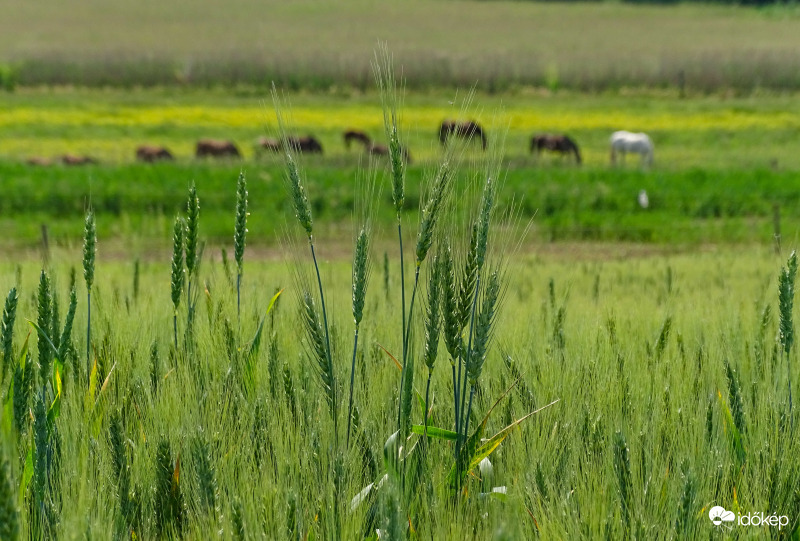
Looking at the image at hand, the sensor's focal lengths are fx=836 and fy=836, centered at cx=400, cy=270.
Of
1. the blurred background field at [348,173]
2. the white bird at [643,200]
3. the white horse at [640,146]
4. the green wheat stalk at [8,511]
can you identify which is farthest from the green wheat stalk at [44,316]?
the white horse at [640,146]

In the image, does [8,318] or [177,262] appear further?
[177,262]

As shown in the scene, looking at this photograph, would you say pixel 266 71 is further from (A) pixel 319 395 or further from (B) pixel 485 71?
(A) pixel 319 395

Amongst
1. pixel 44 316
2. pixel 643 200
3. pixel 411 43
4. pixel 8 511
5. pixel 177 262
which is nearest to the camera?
pixel 8 511

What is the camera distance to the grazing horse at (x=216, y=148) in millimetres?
19922

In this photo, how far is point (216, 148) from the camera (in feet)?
65.5

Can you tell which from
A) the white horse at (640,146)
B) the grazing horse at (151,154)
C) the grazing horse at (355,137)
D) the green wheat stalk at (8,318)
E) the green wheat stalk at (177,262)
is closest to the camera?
the green wheat stalk at (8,318)

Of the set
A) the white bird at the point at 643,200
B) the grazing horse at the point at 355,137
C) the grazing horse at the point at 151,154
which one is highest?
the grazing horse at the point at 355,137

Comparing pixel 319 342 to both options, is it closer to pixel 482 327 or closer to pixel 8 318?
pixel 482 327

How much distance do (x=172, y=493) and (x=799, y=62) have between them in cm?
4340

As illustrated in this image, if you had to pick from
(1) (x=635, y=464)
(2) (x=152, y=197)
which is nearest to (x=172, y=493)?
(1) (x=635, y=464)

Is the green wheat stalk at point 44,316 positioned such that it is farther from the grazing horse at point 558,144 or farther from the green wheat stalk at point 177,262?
the grazing horse at point 558,144

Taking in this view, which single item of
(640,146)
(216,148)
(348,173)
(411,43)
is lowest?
(348,173)

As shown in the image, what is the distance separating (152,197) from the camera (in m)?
14.4

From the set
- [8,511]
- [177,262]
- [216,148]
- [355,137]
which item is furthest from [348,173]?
[8,511]
